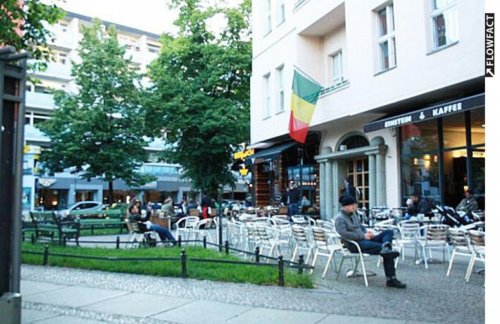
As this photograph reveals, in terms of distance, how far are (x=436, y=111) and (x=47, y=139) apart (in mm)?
40374

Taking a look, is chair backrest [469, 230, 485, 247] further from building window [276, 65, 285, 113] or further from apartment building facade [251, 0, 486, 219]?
building window [276, 65, 285, 113]

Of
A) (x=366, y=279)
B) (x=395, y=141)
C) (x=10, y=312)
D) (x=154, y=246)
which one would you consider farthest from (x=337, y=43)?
(x=10, y=312)

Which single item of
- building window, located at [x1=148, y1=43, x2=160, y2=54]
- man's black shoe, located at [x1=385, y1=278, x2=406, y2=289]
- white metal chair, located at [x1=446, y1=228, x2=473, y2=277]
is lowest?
man's black shoe, located at [x1=385, y1=278, x2=406, y2=289]

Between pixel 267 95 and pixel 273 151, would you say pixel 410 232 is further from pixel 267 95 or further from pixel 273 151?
pixel 267 95

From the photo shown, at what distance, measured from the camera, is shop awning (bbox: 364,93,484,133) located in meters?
11.8

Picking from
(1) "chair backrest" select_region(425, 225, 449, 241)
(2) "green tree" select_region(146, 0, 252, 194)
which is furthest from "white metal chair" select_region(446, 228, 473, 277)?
(2) "green tree" select_region(146, 0, 252, 194)

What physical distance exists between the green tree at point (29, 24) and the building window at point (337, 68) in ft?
36.7

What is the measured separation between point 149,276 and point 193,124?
60.3 feet

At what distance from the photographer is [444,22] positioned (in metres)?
13.7

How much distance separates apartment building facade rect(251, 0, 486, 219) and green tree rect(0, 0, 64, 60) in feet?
31.3

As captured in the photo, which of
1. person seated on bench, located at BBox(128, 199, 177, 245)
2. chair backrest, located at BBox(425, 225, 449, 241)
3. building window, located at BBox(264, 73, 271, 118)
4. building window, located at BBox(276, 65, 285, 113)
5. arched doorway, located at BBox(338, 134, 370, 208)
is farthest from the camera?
building window, located at BBox(264, 73, 271, 118)

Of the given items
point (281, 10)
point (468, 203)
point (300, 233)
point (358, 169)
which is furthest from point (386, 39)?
point (300, 233)

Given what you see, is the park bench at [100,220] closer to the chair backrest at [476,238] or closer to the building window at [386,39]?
the building window at [386,39]

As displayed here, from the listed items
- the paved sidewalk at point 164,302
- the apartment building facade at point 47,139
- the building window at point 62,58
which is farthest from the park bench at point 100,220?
the building window at point 62,58
